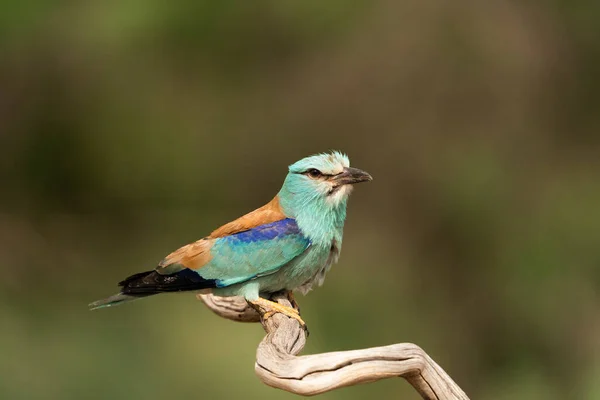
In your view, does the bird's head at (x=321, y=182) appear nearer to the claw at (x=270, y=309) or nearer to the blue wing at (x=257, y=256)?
the blue wing at (x=257, y=256)

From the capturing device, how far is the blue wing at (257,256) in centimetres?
274

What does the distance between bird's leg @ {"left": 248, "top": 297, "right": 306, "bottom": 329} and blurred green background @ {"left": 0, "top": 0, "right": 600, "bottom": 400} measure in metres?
2.08

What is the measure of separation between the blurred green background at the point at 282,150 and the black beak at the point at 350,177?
7.13ft

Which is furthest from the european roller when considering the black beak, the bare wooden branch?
the bare wooden branch

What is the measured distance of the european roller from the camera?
8.99 ft

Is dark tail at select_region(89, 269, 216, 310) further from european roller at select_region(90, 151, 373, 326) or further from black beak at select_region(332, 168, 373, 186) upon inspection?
black beak at select_region(332, 168, 373, 186)

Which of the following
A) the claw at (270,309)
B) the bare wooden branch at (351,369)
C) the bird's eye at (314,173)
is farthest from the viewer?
the bird's eye at (314,173)

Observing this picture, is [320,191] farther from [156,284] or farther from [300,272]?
[156,284]

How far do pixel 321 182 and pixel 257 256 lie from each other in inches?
12.4

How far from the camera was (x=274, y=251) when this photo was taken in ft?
8.93

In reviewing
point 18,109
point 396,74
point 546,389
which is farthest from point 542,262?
point 18,109

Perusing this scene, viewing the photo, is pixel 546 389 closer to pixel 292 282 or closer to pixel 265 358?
pixel 292 282

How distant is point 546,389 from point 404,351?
8.48 feet

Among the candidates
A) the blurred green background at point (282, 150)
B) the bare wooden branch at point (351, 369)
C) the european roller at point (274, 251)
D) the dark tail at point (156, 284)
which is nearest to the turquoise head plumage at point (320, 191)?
the european roller at point (274, 251)
